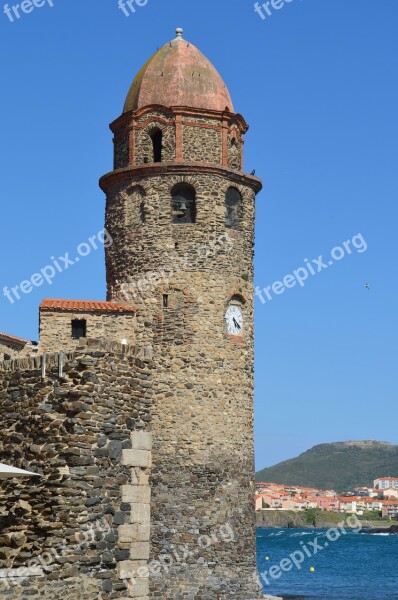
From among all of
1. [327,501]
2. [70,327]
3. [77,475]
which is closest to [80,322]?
[70,327]

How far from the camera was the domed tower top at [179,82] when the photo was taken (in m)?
28.7

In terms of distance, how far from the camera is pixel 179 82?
1136 inches

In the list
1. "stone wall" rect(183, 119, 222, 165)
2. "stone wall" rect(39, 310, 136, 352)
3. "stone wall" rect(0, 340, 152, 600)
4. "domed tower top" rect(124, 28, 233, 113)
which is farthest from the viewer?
"domed tower top" rect(124, 28, 233, 113)

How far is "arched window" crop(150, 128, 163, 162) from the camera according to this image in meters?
28.5

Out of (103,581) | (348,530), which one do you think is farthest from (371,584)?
(348,530)

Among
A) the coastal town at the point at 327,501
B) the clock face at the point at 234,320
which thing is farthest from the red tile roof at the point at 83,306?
the coastal town at the point at 327,501

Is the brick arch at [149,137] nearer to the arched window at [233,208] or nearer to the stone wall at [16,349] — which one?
the arched window at [233,208]

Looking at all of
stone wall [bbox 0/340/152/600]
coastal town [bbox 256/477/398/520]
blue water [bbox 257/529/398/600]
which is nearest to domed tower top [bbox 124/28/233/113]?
stone wall [bbox 0/340/152/600]

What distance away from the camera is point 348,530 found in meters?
166

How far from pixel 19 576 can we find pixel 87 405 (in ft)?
6.36

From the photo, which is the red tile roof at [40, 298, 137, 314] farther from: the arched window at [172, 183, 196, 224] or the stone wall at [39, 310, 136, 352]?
the arched window at [172, 183, 196, 224]

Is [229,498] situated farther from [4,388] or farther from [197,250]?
[4,388]

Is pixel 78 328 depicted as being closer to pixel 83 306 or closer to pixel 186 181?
pixel 83 306

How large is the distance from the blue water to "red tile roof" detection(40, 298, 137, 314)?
22881mm
